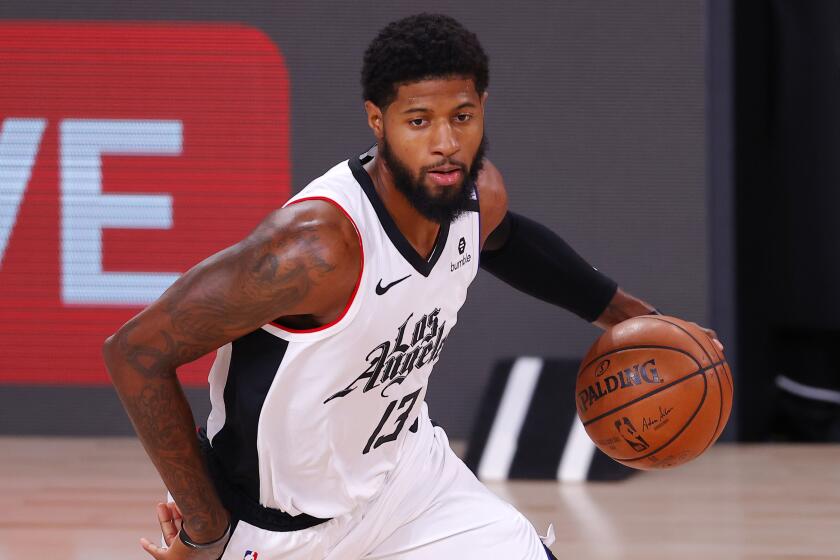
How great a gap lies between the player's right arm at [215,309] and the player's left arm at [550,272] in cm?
69

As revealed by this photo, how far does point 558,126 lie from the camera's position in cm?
470

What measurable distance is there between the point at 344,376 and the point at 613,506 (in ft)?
6.55

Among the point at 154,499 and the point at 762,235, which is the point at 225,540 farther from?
the point at 762,235

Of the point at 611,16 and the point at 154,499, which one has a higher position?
the point at 611,16

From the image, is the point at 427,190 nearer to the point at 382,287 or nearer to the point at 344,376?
the point at 382,287

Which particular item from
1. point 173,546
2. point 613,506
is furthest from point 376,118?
point 613,506

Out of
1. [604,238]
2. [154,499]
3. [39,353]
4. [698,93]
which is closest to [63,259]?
[39,353]

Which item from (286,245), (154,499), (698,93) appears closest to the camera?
(286,245)

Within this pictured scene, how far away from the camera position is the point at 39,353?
479 cm

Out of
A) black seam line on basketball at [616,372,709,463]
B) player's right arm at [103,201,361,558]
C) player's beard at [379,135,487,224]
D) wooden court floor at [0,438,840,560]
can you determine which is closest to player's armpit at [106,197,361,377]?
player's right arm at [103,201,361,558]

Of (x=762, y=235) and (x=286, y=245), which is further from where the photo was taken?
(x=762, y=235)

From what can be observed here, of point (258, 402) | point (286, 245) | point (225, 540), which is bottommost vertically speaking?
point (225, 540)

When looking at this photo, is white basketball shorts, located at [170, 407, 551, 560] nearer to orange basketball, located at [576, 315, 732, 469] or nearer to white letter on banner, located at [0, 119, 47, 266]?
orange basketball, located at [576, 315, 732, 469]

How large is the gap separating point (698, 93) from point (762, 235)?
2.18ft
